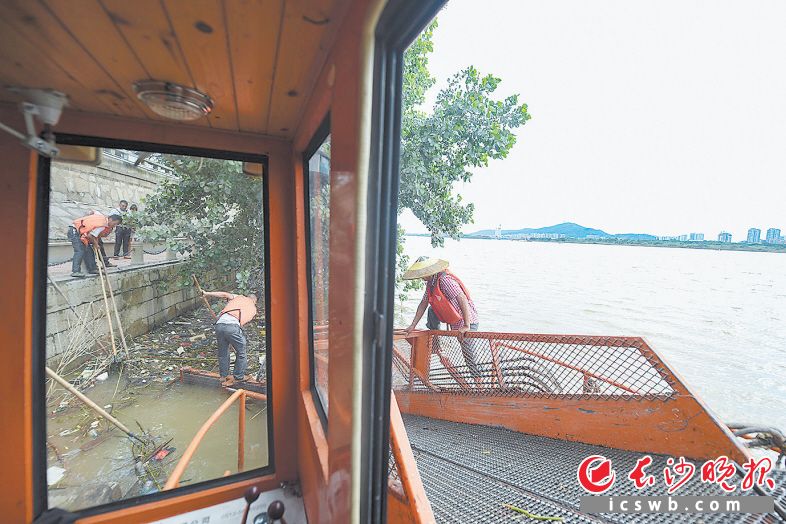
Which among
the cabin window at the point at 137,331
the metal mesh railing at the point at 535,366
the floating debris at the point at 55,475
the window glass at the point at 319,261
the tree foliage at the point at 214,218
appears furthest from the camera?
the tree foliage at the point at 214,218

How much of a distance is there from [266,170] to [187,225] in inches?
130

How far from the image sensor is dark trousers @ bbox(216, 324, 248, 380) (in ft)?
14.7

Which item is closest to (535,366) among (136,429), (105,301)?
(136,429)

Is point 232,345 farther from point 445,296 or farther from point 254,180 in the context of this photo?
point 445,296

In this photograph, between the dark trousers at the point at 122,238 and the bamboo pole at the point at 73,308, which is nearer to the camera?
the bamboo pole at the point at 73,308

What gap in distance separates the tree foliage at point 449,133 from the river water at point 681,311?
3.54 ft

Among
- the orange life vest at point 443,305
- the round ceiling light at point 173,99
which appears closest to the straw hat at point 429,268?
the orange life vest at point 443,305

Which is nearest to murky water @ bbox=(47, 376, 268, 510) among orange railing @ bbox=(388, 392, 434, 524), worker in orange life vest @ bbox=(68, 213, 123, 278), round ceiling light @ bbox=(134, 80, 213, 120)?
worker in orange life vest @ bbox=(68, 213, 123, 278)

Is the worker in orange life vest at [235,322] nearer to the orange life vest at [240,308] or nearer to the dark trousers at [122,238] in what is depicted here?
the orange life vest at [240,308]

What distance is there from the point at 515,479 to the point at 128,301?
21.4 ft

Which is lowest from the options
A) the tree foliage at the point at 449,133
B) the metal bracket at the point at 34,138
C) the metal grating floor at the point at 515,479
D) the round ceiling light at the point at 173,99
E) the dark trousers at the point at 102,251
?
the metal grating floor at the point at 515,479

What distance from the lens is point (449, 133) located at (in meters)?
4.33

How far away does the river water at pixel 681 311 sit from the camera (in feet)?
21.6

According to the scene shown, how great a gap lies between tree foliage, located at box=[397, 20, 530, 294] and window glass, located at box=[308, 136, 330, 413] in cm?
287
